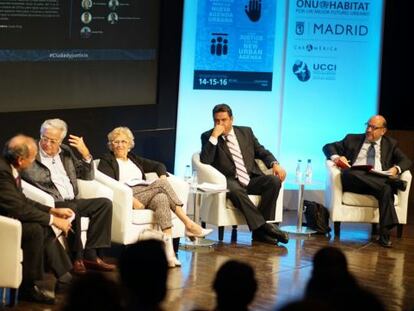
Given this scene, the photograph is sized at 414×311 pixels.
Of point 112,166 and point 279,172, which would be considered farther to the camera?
point 279,172

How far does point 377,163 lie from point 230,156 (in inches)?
60.1

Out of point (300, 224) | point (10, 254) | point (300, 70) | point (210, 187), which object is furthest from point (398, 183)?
point (10, 254)

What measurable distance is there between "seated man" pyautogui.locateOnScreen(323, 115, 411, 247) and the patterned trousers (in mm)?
2111

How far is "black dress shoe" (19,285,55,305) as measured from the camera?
5.81m

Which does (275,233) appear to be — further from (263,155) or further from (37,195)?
(37,195)

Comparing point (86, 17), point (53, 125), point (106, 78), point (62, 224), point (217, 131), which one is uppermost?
point (86, 17)

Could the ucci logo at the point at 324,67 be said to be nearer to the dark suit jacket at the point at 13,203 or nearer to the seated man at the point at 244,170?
the seated man at the point at 244,170

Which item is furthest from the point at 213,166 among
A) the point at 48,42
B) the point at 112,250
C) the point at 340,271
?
the point at 340,271

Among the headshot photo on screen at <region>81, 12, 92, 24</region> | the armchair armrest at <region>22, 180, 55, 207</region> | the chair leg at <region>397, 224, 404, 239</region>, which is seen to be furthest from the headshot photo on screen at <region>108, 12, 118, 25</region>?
the chair leg at <region>397, 224, 404, 239</region>

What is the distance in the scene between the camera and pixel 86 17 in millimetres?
8367

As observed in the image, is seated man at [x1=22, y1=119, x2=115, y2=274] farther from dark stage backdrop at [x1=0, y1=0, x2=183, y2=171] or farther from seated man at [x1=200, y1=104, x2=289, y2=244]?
seated man at [x1=200, y1=104, x2=289, y2=244]

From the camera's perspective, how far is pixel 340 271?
3377 mm

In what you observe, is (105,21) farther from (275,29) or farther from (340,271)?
(340,271)

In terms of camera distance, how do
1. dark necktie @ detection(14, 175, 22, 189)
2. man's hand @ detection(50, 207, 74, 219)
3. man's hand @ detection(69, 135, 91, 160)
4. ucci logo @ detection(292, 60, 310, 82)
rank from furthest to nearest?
ucci logo @ detection(292, 60, 310, 82) → man's hand @ detection(69, 135, 91, 160) → man's hand @ detection(50, 207, 74, 219) → dark necktie @ detection(14, 175, 22, 189)
